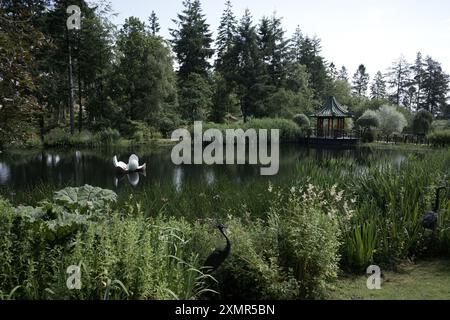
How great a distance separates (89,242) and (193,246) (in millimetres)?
1169

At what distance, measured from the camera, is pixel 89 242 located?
261 cm

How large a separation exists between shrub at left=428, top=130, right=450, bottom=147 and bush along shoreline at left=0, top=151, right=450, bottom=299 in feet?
68.5

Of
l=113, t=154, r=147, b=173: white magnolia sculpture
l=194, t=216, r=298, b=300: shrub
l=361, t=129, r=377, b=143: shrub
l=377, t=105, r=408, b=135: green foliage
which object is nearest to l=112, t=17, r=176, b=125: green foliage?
l=113, t=154, r=147, b=173: white magnolia sculpture

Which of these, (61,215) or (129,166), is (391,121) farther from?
(61,215)

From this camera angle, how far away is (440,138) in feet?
77.6

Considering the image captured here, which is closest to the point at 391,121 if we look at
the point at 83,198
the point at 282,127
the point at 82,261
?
the point at 282,127

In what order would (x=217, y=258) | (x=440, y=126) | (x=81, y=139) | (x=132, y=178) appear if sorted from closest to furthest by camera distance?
(x=217, y=258), (x=132, y=178), (x=81, y=139), (x=440, y=126)

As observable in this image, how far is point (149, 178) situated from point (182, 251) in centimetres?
859

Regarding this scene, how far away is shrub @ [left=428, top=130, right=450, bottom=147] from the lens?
23216 mm

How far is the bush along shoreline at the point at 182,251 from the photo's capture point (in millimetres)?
2469

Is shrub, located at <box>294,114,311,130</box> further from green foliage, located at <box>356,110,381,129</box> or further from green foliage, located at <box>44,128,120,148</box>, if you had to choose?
green foliage, located at <box>44,128,120,148</box>

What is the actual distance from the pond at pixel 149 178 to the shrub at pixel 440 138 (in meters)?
9.49

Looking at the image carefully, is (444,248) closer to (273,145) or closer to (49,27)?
(273,145)
